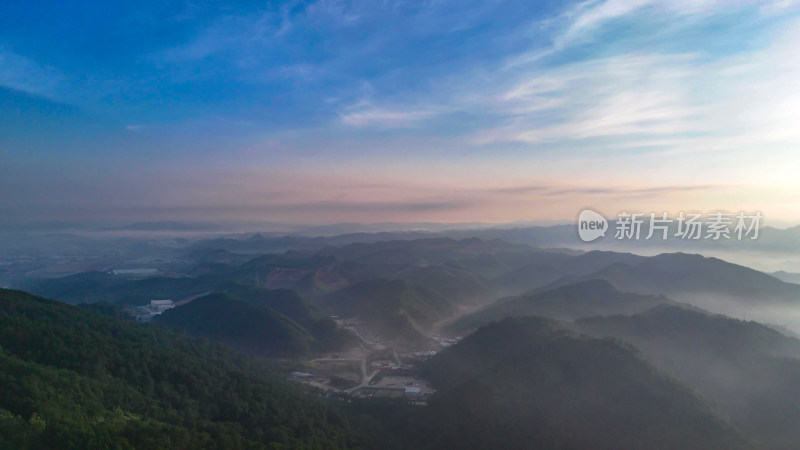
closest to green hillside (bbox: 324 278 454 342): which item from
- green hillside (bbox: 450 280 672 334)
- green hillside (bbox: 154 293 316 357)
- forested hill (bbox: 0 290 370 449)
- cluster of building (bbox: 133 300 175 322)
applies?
green hillside (bbox: 450 280 672 334)

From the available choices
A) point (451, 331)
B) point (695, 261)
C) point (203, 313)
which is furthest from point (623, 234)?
point (203, 313)

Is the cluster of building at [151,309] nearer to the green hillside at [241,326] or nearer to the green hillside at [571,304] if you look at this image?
the green hillside at [241,326]

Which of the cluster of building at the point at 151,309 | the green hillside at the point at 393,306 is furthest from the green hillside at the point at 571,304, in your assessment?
the cluster of building at the point at 151,309

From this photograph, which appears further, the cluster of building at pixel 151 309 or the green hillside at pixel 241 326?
the cluster of building at pixel 151 309

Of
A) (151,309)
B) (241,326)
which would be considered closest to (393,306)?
(241,326)

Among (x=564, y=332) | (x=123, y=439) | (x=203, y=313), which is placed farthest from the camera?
(x=203, y=313)

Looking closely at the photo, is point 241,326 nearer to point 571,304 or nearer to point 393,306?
point 393,306

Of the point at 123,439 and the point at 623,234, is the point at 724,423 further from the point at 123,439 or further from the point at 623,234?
the point at 123,439
